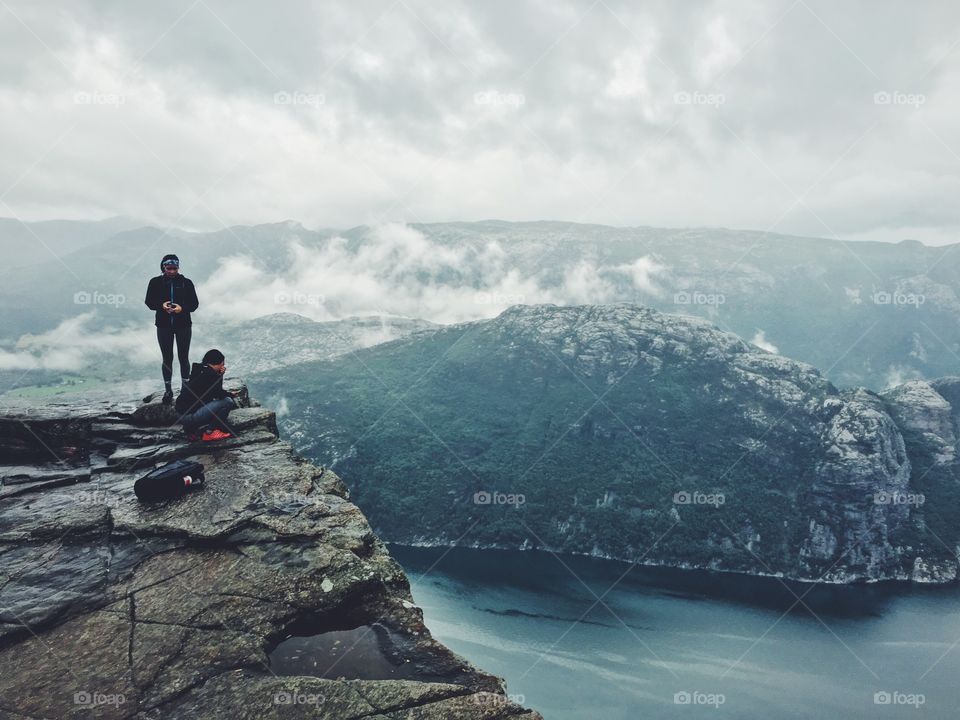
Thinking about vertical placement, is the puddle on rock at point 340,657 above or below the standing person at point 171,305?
below

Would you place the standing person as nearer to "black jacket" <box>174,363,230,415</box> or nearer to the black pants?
the black pants

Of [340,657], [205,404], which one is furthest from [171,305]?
[340,657]

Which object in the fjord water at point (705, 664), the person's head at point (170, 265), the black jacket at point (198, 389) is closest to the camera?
the black jacket at point (198, 389)

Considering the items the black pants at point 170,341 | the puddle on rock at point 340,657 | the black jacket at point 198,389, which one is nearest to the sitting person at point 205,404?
the black jacket at point 198,389

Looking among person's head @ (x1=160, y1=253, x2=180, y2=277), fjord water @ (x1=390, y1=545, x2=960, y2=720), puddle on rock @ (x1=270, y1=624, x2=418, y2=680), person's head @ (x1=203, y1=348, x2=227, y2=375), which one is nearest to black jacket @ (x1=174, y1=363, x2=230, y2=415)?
person's head @ (x1=203, y1=348, x2=227, y2=375)

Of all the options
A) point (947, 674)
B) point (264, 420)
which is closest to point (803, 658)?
point (947, 674)

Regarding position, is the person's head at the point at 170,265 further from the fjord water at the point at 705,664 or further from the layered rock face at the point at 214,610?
the fjord water at the point at 705,664
